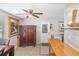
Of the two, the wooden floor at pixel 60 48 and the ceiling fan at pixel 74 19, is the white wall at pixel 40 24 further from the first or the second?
the ceiling fan at pixel 74 19

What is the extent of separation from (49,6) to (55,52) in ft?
2.28

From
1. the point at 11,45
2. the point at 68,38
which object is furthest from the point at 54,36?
the point at 11,45

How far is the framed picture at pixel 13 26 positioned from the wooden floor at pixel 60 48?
1.83 feet

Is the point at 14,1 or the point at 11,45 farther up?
the point at 14,1

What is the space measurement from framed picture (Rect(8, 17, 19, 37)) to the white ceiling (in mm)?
111

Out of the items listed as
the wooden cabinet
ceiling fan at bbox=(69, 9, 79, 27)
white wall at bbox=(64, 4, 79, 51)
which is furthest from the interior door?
ceiling fan at bbox=(69, 9, 79, 27)

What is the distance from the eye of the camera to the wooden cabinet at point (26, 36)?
8.07ft

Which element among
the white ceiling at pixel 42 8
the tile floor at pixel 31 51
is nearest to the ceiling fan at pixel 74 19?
the white ceiling at pixel 42 8

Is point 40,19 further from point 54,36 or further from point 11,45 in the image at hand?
point 11,45

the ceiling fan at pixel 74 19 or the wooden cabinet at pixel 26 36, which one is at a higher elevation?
the ceiling fan at pixel 74 19

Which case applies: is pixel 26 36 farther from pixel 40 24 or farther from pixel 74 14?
pixel 74 14

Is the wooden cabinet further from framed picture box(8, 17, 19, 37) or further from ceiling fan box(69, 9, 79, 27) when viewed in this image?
ceiling fan box(69, 9, 79, 27)

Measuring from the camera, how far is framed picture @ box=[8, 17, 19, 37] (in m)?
2.43

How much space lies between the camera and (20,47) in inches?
96.2
